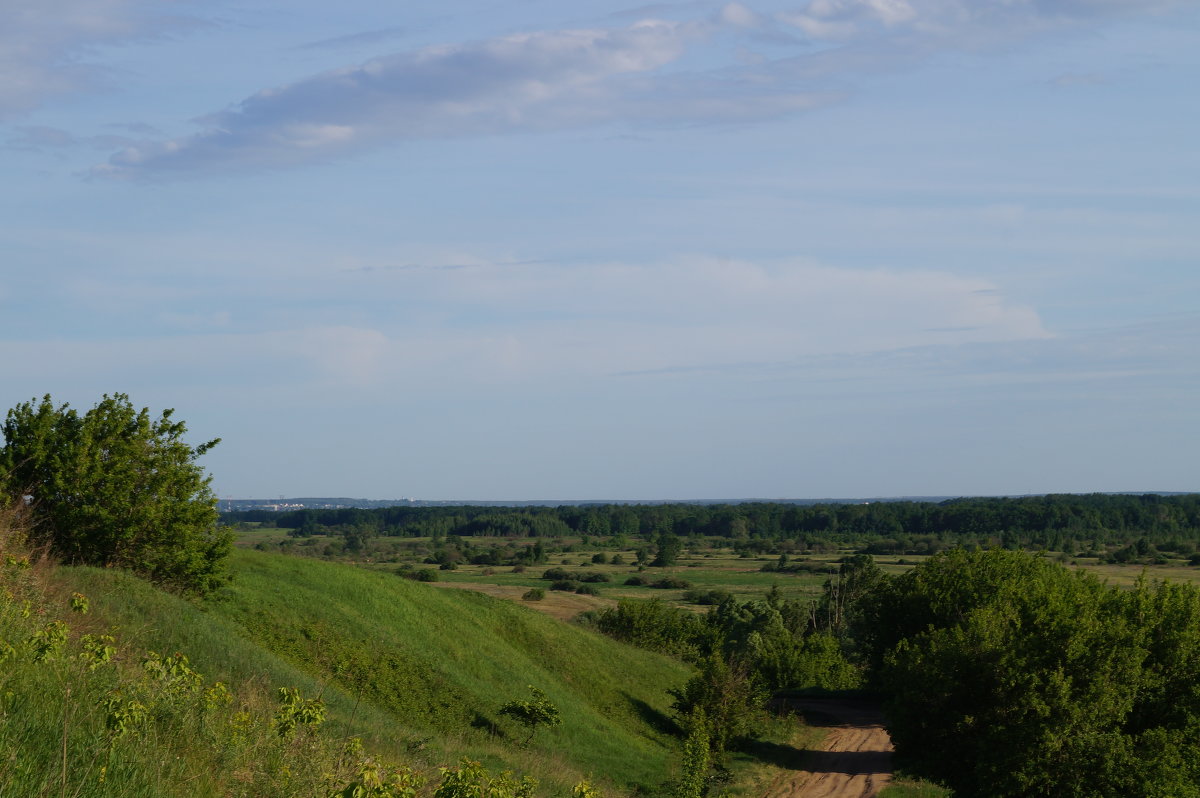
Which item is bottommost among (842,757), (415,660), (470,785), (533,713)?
(842,757)

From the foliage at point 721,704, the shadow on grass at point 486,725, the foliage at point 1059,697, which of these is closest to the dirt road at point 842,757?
the foliage at point 721,704

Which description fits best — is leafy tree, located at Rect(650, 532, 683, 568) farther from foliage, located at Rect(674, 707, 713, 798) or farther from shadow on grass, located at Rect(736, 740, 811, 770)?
foliage, located at Rect(674, 707, 713, 798)

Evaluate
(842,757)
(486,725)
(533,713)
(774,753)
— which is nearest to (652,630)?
(774,753)

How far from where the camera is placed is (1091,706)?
27.4 m

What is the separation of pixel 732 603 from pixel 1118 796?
160ft

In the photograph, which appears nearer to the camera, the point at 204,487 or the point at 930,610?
the point at 204,487

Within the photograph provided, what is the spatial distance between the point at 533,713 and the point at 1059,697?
16196 mm

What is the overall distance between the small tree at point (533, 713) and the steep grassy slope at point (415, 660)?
565 millimetres

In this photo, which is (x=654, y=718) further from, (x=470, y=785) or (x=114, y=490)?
(x=470, y=785)

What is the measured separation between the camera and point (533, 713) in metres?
32.2

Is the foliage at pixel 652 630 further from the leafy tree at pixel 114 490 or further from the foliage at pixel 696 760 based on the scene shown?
the leafy tree at pixel 114 490

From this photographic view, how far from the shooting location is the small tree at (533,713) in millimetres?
32219

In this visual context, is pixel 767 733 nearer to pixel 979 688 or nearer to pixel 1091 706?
pixel 979 688

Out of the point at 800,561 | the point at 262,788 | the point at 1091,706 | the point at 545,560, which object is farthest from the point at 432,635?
the point at 800,561
